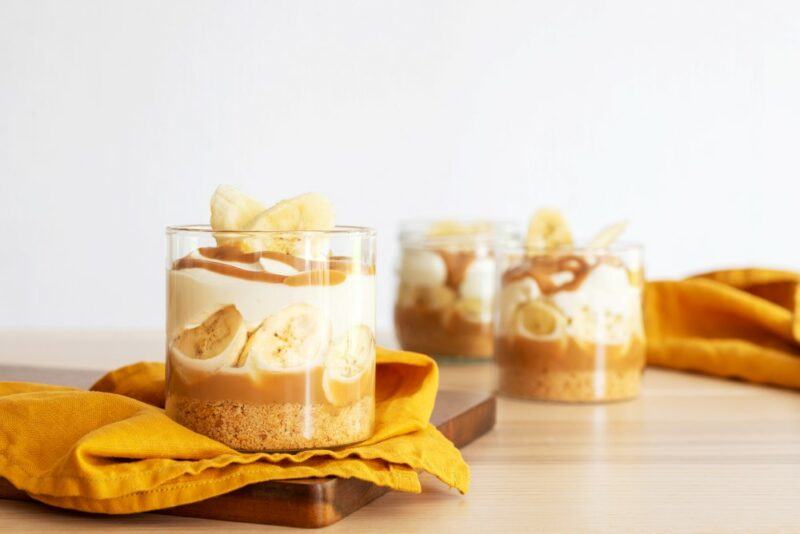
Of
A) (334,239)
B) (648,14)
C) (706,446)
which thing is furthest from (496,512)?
(648,14)

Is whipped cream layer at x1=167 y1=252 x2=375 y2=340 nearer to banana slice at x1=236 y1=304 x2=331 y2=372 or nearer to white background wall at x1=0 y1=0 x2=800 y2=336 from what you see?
banana slice at x1=236 y1=304 x2=331 y2=372

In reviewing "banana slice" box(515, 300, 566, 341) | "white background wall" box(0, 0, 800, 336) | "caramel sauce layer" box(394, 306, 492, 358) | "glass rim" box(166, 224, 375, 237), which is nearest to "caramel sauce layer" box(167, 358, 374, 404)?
"glass rim" box(166, 224, 375, 237)

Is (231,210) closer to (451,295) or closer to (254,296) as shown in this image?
(254,296)

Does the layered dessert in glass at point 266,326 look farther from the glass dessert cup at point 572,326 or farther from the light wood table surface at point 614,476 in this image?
the glass dessert cup at point 572,326

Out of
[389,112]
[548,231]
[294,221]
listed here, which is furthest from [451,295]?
[389,112]

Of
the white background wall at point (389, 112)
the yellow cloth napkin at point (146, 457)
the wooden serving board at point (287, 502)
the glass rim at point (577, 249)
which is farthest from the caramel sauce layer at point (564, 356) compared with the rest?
the white background wall at point (389, 112)

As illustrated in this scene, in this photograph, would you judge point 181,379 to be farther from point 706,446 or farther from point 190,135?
point 190,135

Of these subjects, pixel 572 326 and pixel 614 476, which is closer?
pixel 614 476

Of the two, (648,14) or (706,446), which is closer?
(706,446)
